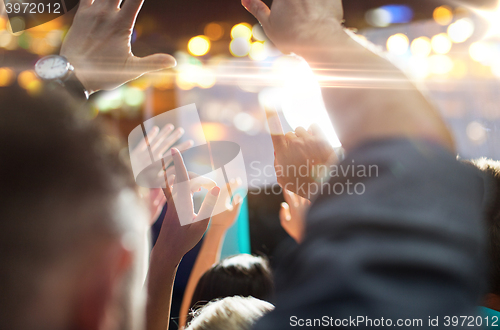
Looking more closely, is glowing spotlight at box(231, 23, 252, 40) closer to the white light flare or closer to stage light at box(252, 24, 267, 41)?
stage light at box(252, 24, 267, 41)

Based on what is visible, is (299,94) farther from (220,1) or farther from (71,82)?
(71,82)

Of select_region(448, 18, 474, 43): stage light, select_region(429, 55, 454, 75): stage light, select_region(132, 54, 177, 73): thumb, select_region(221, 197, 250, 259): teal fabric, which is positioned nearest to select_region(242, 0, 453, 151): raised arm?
select_region(132, 54, 177, 73): thumb

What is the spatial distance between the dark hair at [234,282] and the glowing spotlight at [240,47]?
1.06m

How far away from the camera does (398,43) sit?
1746 mm

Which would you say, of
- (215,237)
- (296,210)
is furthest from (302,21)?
(215,237)

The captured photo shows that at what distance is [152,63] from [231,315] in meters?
0.44

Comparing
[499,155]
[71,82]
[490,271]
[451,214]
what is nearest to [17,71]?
[71,82]

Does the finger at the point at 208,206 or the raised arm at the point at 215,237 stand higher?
the finger at the point at 208,206

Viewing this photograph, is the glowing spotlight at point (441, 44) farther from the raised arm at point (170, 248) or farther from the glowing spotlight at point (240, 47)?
the raised arm at point (170, 248)

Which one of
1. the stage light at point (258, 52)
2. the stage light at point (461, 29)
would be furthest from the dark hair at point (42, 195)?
the stage light at point (461, 29)

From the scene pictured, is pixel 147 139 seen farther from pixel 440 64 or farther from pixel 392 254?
pixel 440 64

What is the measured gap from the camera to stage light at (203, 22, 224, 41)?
1.11 m

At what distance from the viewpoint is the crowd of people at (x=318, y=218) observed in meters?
0.25

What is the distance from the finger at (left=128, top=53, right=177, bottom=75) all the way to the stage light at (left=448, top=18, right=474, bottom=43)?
226 cm
